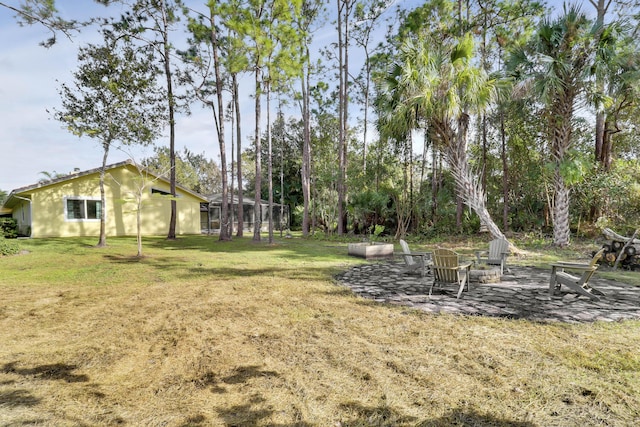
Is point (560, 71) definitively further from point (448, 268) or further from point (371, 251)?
point (448, 268)

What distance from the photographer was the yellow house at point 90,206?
17.1 metres

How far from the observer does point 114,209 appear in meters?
19.7

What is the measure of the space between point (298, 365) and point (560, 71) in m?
12.7

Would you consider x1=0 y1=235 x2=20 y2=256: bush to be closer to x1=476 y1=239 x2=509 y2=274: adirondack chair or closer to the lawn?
the lawn

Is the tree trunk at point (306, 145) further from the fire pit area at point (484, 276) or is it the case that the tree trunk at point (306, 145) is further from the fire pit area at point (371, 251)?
the fire pit area at point (484, 276)

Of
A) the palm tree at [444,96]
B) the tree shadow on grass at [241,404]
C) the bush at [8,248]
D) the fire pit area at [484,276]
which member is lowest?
the tree shadow on grass at [241,404]

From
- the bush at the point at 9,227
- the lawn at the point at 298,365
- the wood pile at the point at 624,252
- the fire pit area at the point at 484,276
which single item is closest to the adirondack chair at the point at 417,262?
the fire pit area at the point at 484,276

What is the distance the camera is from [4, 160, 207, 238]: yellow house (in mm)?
17141

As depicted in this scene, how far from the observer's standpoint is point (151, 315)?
16.7 ft

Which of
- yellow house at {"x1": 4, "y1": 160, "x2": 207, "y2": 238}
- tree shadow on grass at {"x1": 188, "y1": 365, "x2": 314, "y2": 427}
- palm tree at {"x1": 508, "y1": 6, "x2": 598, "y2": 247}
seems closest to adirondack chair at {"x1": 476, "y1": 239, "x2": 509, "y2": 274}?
palm tree at {"x1": 508, "y1": 6, "x2": 598, "y2": 247}

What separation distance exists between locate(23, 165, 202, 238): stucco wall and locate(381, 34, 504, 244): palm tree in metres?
12.6

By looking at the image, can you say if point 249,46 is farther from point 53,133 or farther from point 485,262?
point 485,262

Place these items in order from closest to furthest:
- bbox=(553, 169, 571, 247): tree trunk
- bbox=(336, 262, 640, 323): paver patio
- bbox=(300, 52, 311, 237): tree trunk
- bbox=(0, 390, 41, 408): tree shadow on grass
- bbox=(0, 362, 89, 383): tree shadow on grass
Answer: bbox=(0, 390, 41, 408): tree shadow on grass
bbox=(0, 362, 89, 383): tree shadow on grass
bbox=(336, 262, 640, 323): paver patio
bbox=(553, 169, 571, 247): tree trunk
bbox=(300, 52, 311, 237): tree trunk

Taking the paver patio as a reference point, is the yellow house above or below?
above
